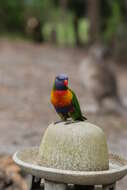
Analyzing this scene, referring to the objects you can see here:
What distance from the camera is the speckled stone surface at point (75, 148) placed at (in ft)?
18.7

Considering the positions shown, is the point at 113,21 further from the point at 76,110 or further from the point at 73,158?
the point at 73,158

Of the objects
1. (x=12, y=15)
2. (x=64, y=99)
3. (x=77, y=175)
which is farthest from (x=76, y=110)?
(x=12, y=15)

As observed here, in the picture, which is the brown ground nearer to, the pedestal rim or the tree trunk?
the tree trunk

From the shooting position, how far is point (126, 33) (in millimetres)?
22531

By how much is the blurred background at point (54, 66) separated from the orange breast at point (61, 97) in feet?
8.77

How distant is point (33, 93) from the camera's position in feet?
50.6

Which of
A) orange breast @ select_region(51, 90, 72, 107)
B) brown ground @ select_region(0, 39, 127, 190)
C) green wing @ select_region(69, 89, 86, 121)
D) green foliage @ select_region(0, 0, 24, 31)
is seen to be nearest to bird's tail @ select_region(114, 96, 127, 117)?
brown ground @ select_region(0, 39, 127, 190)

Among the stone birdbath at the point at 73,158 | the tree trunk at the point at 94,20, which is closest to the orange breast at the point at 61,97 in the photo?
the stone birdbath at the point at 73,158

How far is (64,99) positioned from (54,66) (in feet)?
44.4

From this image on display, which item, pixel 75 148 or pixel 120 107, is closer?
pixel 75 148

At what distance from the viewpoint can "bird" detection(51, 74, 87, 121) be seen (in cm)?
589

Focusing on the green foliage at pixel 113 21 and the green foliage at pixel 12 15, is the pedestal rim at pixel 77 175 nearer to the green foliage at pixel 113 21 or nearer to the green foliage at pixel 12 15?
the green foliage at pixel 113 21

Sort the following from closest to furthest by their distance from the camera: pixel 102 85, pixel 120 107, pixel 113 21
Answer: pixel 120 107 < pixel 102 85 < pixel 113 21

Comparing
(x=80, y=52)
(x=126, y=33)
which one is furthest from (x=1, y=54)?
(x=126, y=33)
